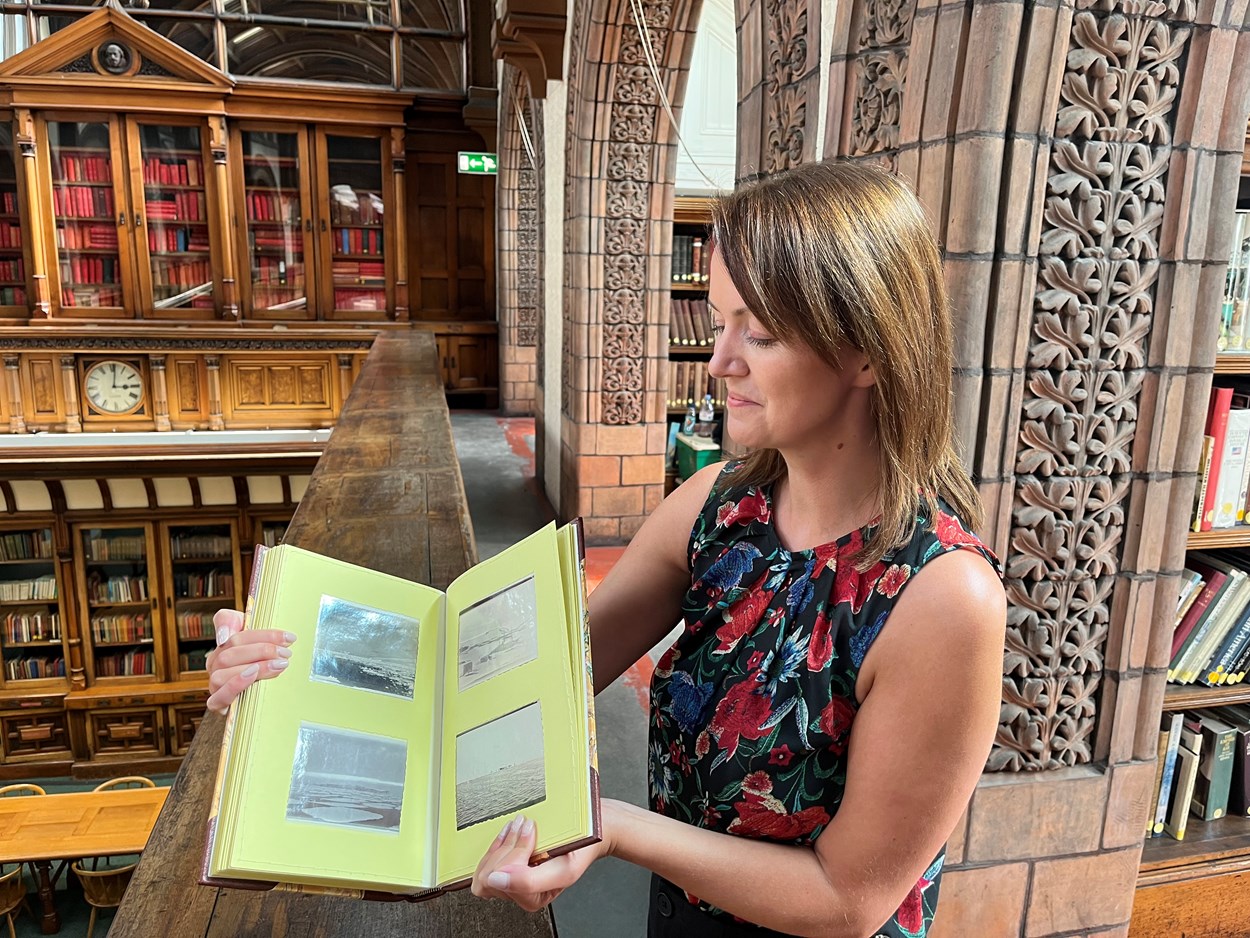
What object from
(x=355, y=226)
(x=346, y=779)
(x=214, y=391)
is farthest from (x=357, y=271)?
(x=346, y=779)

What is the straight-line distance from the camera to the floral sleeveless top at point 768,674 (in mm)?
774

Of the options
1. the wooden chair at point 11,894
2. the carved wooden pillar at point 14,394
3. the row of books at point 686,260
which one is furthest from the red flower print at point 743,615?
the carved wooden pillar at point 14,394

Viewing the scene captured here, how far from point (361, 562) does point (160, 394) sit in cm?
691

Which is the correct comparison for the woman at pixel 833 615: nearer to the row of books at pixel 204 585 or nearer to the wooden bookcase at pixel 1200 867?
the wooden bookcase at pixel 1200 867

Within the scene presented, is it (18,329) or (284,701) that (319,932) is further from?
(18,329)

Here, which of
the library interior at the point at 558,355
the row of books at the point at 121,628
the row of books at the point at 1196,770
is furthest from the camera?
the row of books at the point at 121,628

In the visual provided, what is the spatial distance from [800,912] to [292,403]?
7468 millimetres

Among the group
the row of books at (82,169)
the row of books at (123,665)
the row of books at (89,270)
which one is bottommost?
the row of books at (123,665)

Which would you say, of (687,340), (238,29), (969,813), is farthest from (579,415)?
(238,29)

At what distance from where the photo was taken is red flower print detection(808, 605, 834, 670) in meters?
0.78

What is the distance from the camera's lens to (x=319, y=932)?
2.10 ft

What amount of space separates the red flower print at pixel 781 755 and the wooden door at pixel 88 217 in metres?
8.69

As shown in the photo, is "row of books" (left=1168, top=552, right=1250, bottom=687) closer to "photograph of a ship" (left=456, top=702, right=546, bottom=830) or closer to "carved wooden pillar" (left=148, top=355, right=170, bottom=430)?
"photograph of a ship" (left=456, top=702, right=546, bottom=830)

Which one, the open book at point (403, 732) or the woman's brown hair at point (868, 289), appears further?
the woman's brown hair at point (868, 289)
